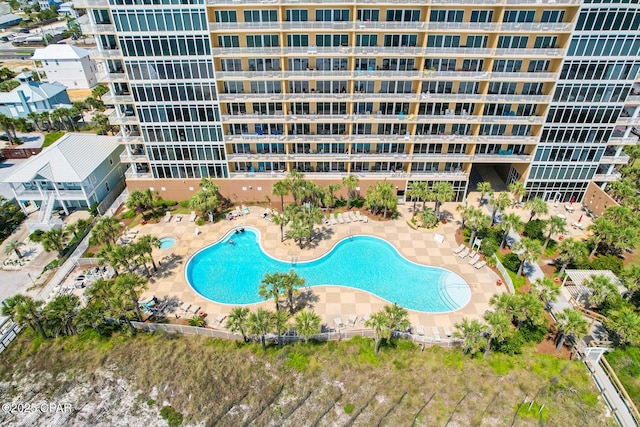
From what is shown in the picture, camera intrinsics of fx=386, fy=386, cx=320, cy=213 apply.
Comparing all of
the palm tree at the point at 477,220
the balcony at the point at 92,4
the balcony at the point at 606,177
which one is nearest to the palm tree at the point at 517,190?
the balcony at the point at 606,177

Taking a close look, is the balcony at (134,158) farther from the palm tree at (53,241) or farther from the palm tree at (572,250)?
the palm tree at (572,250)

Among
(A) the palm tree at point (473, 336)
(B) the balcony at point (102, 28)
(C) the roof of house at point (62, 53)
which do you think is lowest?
(A) the palm tree at point (473, 336)

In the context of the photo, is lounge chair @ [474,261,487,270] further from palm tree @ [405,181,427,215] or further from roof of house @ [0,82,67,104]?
roof of house @ [0,82,67,104]

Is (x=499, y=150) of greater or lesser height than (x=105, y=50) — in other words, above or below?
below

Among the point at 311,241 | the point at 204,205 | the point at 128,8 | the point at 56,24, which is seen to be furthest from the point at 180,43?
the point at 56,24

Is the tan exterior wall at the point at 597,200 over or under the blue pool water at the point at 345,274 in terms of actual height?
over

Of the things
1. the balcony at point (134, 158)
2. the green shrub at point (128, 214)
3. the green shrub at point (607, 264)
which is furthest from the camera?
the balcony at point (134, 158)

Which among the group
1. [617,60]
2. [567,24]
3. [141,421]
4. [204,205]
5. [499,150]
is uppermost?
[567,24]

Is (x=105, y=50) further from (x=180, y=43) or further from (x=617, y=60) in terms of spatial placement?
(x=617, y=60)

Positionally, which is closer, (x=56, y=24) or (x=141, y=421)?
(x=141, y=421)
